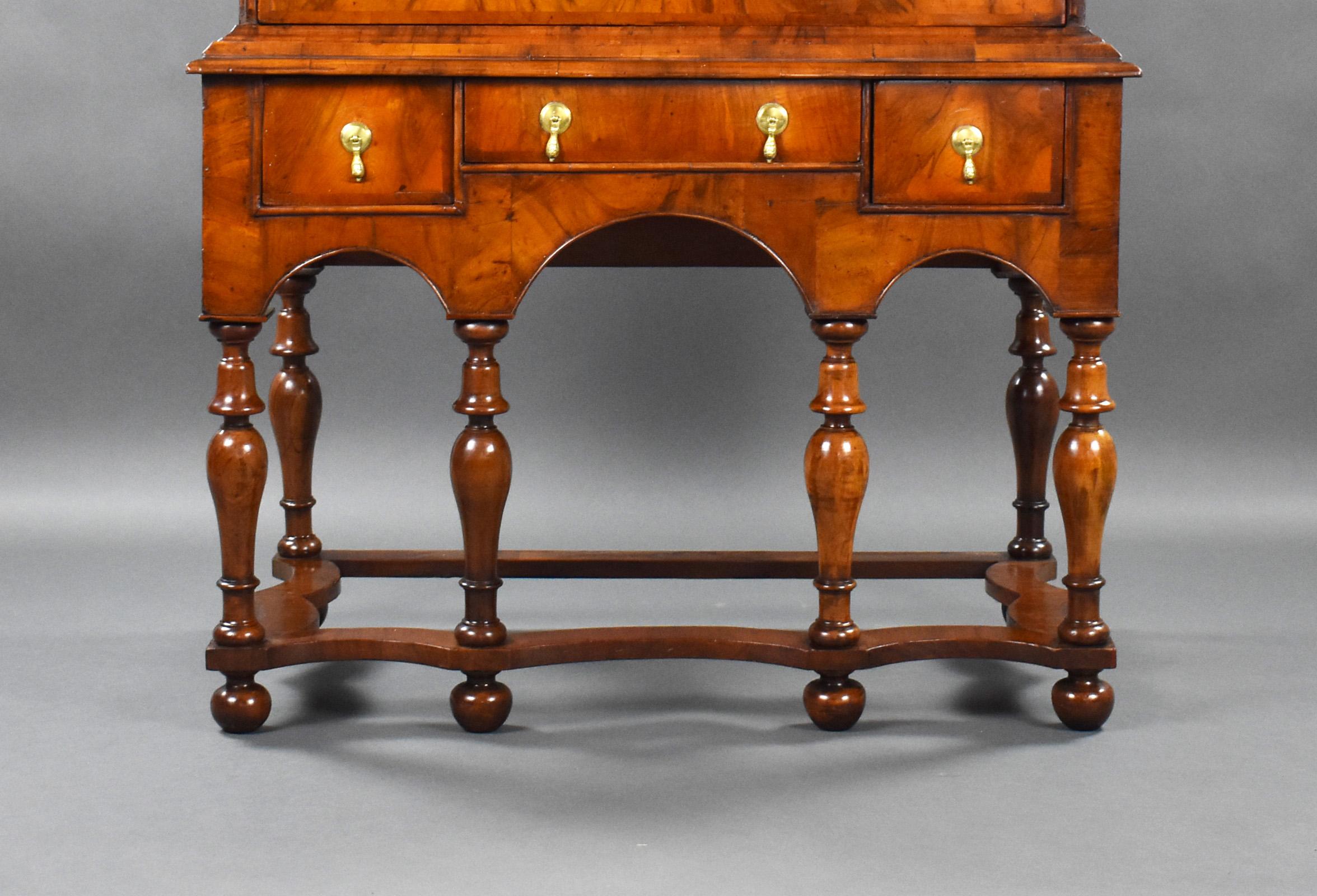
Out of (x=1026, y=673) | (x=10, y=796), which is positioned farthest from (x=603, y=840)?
(x=1026, y=673)

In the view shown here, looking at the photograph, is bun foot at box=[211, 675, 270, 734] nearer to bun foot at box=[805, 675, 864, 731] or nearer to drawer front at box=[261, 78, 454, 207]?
drawer front at box=[261, 78, 454, 207]

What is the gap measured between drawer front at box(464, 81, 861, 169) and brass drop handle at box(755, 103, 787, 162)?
11mm

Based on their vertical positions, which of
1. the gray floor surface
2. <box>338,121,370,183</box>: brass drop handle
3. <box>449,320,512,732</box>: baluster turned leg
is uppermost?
<box>338,121,370,183</box>: brass drop handle

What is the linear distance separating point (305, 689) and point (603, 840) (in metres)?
0.89

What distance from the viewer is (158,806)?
7.80 feet

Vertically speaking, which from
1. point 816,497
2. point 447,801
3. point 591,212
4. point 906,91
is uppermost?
point 906,91

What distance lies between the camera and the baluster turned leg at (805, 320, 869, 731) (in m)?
2.67

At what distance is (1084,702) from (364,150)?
1438 millimetres

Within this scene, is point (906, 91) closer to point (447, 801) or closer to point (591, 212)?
point (591, 212)

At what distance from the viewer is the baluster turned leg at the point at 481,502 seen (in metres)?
2.67

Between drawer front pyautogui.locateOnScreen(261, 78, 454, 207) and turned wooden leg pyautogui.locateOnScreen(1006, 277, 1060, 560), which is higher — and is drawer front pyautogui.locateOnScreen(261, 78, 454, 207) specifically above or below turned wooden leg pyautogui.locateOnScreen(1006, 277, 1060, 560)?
above

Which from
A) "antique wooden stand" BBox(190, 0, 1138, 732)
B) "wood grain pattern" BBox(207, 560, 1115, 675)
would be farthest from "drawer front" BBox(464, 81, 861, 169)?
"wood grain pattern" BBox(207, 560, 1115, 675)

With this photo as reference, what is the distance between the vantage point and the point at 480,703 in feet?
8.88

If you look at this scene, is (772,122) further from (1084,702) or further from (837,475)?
(1084,702)
